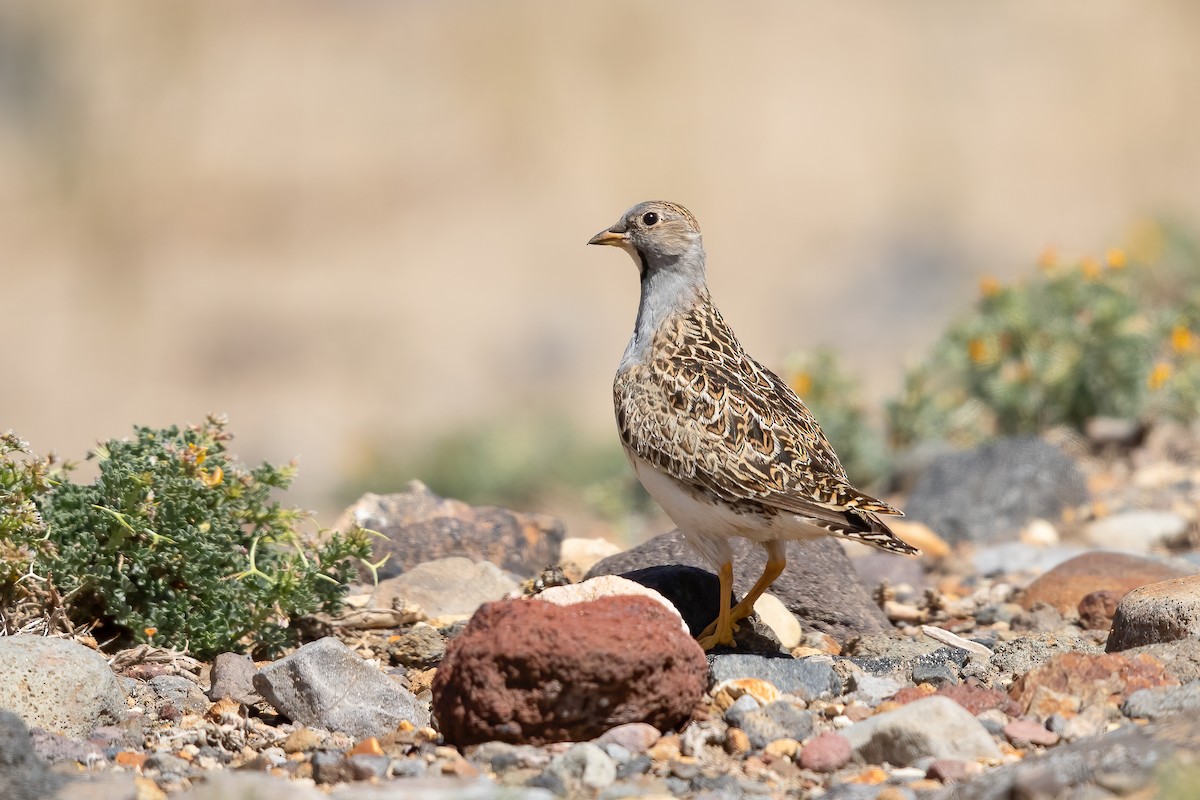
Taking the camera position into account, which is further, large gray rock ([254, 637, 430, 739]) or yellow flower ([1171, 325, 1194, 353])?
yellow flower ([1171, 325, 1194, 353])

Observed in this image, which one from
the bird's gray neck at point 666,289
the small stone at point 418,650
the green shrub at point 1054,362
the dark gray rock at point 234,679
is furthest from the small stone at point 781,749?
the green shrub at point 1054,362

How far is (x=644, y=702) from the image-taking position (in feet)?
17.1

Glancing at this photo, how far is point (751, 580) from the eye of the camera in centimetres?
720

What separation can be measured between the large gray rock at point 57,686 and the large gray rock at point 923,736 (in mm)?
2799

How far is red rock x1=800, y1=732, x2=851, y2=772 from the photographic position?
503cm

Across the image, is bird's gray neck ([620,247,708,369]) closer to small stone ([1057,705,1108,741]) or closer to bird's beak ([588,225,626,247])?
bird's beak ([588,225,626,247])

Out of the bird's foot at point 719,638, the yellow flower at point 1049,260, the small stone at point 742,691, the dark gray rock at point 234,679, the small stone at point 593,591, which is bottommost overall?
the small stone at point 742,691

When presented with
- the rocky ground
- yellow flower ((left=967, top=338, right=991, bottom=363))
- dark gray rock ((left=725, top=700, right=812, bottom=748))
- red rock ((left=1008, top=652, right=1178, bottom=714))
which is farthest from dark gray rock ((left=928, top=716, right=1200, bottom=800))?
yellow flower ((left=967, top=338, right=991, bottom=363))

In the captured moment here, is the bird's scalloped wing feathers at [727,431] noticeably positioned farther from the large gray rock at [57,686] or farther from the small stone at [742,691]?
the large gray rock at [57,686]

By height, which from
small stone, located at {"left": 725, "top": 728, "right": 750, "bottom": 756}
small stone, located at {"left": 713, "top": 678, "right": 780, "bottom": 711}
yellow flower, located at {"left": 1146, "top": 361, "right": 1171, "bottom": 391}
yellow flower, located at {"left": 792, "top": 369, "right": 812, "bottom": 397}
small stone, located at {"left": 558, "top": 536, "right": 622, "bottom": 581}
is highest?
yellow flower, located at {"left": 792, "top": 369, "right": 812, "bottom": 397}

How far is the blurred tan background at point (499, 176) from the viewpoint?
28.6 m

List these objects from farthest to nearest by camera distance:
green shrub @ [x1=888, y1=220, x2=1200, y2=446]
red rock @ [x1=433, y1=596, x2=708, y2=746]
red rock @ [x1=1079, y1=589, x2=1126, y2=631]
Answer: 1. green shrub @ [x1=888, y1=220, x2=1200, y2=446]
2. red rock @ [x1=1079, y1=589, x2=1126, y2=631]
3. red rock @ [x1=433, y1=596, x2=708, y2=746]

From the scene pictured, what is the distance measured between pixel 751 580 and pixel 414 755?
2.40m

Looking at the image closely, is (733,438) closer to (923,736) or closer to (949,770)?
(923,736)
